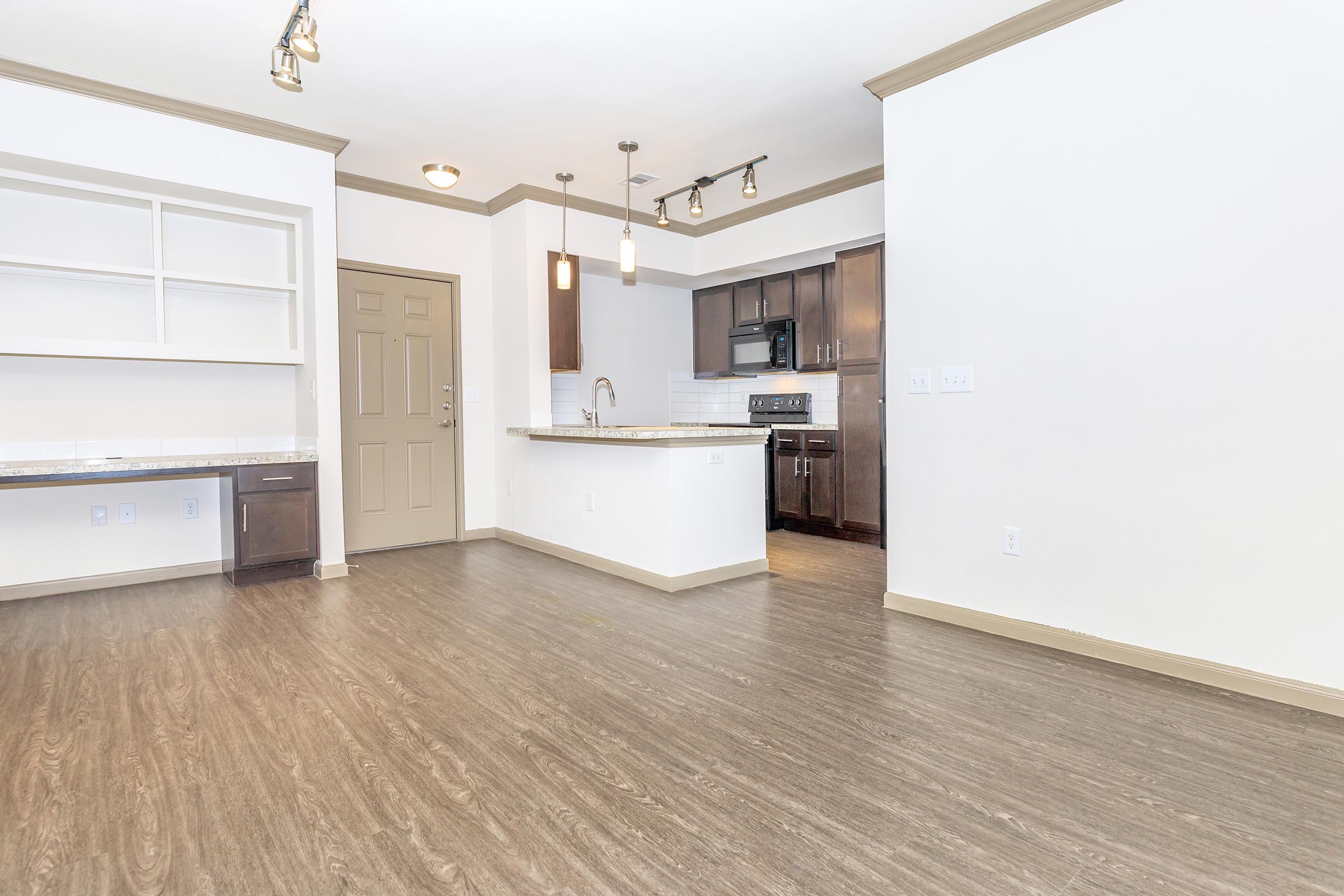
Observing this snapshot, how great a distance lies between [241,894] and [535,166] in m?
4.34

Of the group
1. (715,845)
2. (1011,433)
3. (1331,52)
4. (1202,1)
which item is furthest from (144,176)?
(1331,52)

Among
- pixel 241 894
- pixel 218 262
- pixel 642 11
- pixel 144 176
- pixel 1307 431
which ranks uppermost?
pixel 642 11

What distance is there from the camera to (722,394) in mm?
6965

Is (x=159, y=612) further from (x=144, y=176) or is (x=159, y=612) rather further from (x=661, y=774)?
(x=661, y=774)

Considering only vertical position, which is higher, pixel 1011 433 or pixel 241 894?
pixel 1011 433

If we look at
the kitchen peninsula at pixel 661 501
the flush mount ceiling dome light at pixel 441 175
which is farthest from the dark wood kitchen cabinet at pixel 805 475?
the flush mount ceiling dome light at pixel 441 175

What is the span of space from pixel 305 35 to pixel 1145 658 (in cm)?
391

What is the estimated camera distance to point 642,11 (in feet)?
9.74

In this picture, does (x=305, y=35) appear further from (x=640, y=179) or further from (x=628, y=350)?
(x=628, y=350)

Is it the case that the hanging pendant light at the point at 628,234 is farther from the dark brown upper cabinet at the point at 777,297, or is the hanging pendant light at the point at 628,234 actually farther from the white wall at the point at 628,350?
the dark brown upper cabinet at the point at 777,297

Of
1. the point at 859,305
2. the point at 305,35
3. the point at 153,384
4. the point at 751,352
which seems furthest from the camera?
the point at 751,352

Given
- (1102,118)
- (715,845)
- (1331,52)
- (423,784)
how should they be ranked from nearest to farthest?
(715,845) → (423,784) → (1331,52) → (1102,118)

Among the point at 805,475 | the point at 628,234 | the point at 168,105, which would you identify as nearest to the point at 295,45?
the point at 168,105

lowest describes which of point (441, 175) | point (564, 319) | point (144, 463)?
point (144, 463)
